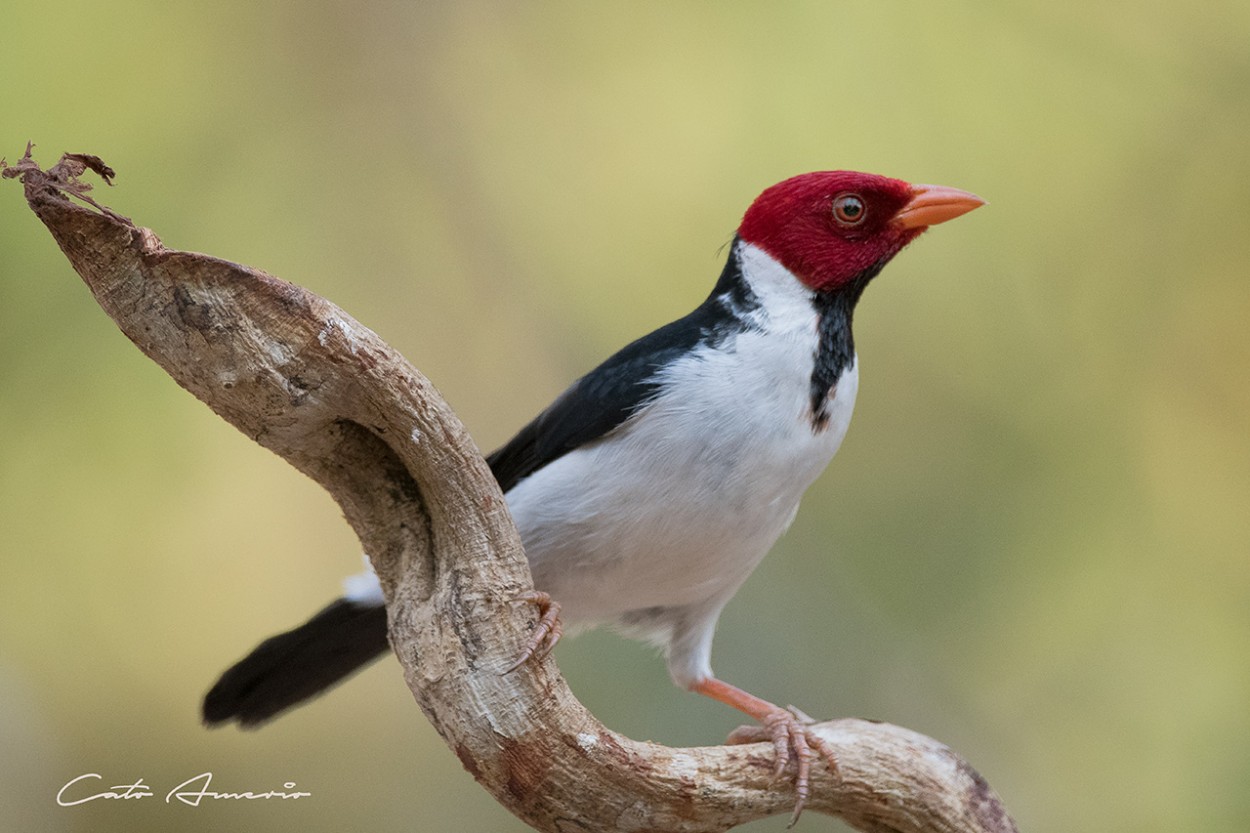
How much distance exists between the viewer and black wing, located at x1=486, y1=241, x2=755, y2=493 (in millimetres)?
2967

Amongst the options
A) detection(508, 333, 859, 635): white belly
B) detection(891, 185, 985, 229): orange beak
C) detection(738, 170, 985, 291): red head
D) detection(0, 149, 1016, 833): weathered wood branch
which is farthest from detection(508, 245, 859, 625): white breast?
detection(0, 149, 1016, 833): weathered wood branch

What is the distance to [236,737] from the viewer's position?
15.5ft

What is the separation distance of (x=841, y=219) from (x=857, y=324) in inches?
68.7

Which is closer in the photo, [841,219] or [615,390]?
[615,390]

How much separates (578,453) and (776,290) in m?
0.63

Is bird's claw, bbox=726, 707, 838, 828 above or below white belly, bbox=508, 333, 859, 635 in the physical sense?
below

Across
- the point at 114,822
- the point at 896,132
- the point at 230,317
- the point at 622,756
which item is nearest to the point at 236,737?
the point at 114,822

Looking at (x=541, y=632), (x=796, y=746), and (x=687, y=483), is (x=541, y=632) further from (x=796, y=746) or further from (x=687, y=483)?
(x=796, y=746)

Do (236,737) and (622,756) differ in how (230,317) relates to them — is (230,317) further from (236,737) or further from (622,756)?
(236,737)

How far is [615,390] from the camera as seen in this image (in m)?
2.99

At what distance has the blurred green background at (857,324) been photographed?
15.0 feet

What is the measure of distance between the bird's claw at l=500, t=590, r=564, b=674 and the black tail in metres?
0.85
